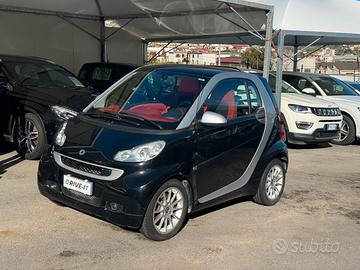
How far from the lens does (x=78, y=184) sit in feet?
15.3

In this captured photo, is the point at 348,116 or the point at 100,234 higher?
the point at 348,116

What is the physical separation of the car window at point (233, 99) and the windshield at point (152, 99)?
0.63ft

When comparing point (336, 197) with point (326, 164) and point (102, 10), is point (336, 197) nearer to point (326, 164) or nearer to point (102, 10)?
point (326, 164)

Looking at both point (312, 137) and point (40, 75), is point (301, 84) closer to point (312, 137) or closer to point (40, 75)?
point (312, 137)

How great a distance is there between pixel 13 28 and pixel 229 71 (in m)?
10.5

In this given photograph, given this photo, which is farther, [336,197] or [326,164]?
[326,164]

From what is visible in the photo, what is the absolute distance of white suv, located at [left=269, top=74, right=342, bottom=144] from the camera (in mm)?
10438

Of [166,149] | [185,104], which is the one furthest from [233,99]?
[166,149]

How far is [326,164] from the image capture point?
931 centimetres

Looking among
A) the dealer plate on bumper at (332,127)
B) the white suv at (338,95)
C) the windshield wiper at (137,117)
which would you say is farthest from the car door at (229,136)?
the white suv at (338,95)

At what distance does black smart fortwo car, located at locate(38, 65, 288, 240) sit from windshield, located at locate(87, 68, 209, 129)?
1 cm

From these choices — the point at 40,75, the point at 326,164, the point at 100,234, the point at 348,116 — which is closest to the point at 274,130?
the point at 100,234

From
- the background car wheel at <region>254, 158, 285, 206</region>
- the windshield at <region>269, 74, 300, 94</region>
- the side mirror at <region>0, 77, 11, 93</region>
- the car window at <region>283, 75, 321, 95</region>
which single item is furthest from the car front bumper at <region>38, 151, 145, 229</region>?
the car window at <region>283, 75, 321, 95</region>

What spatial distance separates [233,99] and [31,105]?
371 centimetres
